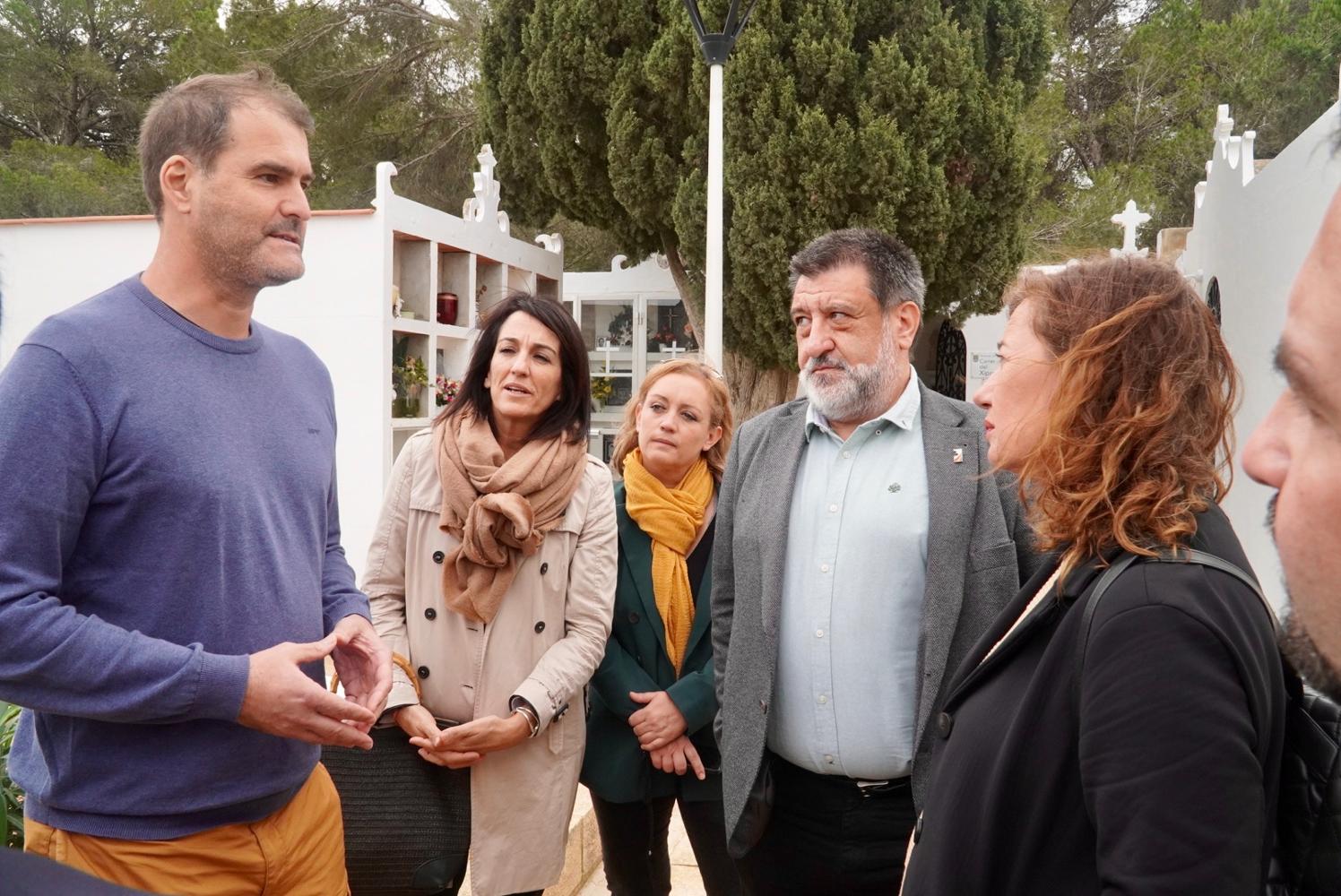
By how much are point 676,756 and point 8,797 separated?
1.55 metres

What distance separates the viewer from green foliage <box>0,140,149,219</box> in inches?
556

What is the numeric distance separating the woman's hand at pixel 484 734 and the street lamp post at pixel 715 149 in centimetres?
306

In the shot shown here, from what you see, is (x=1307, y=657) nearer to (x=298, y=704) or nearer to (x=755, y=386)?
(x=298, y=704)

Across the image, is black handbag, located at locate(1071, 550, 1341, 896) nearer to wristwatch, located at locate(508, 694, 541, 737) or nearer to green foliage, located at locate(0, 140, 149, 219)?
wristwatch, located at locate(508, 694, 541, 737)

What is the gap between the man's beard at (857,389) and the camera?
2.45 m

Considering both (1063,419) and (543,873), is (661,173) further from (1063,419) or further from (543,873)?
(1063,419)

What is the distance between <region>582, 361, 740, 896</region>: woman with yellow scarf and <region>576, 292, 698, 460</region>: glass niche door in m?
8.55

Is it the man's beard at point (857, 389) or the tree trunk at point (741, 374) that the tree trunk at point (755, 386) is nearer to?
the tree trunk at point (741, 374)

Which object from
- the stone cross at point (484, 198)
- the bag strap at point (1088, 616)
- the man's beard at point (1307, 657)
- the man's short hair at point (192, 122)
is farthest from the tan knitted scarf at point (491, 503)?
the stone cross at point (484, 198)

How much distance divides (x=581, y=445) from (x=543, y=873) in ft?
3.48

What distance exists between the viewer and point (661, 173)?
10.6m

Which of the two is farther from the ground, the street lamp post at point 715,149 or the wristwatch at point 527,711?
the street lamp post at point 715,149

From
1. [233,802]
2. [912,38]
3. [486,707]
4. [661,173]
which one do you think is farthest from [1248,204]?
[233,802]

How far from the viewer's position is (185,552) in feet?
5.28
